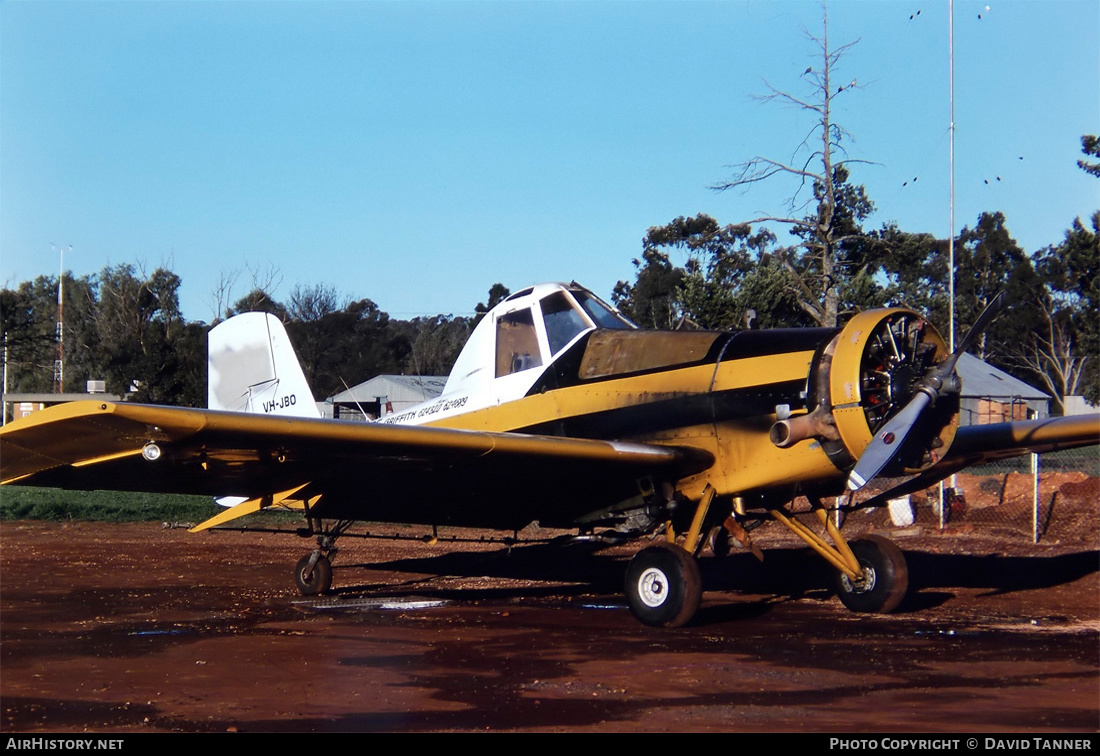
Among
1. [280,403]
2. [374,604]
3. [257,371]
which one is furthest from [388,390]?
[374,604]

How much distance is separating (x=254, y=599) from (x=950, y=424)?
7422mm

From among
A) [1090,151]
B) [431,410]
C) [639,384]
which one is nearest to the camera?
[639,384]

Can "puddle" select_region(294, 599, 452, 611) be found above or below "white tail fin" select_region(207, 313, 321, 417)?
below

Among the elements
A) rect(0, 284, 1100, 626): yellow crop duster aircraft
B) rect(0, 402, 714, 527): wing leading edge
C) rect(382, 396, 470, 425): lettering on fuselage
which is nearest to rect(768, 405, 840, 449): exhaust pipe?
rect(0, 284, 1100, 626): yellow crop duster aircraft

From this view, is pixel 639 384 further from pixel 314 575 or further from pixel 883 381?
pixel 314 575

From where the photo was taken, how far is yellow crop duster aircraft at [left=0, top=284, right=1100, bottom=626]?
7.87m

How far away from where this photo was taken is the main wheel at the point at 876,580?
9461 millimetres

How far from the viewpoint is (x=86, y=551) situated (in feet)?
52.4

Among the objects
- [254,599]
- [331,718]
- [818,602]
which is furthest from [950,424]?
[254,599]

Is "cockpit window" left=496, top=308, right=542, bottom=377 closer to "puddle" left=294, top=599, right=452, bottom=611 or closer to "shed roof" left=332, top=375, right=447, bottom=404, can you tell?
"puddle" left=294, top=599, right=452, bottom=611

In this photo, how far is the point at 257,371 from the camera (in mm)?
12977

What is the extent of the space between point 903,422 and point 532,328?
395 cm

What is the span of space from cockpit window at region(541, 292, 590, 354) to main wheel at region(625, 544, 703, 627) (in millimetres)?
2329

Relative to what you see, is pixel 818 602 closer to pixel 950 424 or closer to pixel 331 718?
pixel 950 424
